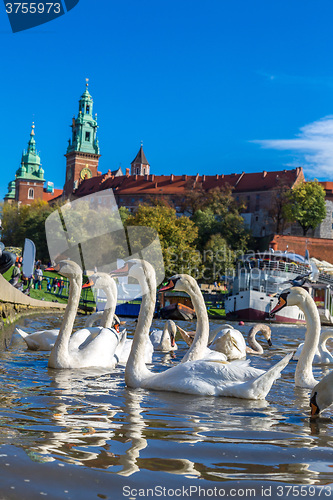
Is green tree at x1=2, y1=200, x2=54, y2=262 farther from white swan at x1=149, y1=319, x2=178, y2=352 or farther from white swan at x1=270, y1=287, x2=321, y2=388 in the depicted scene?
white swan at x1=270, y1=287, x2=321, y2=388

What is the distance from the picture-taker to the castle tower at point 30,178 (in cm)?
14650

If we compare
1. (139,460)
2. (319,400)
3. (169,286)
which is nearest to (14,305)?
(169,286)

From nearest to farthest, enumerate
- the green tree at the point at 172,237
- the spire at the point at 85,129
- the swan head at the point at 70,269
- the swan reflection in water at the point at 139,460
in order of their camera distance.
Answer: the swan reflection in water at the point at 139,460
the swan head at the point at 70,269
the green tree at the point at 172,237
the spire at the point at 85,129

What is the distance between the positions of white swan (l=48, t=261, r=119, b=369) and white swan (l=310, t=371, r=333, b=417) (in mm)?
3678

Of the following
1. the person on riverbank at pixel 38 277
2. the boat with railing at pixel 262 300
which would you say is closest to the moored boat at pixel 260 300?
the boat with railing at pixel 262 300

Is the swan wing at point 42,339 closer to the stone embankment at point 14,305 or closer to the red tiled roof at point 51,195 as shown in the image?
the stone embankment at point 14,305

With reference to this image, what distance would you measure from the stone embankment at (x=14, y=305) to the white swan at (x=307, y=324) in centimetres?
497

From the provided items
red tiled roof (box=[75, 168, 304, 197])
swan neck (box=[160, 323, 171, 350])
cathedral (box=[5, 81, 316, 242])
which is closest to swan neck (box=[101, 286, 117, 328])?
swan neck (box=[160, 323, 171, 350])

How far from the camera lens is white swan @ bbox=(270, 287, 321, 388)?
23.1ft

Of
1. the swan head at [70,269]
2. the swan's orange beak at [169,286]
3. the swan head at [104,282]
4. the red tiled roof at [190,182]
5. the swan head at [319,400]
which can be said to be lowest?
the swan head at [319,400]

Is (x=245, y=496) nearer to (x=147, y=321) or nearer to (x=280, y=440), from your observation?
(x=280, y=440)

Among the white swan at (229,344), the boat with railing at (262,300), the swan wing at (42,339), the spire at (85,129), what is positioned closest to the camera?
the swan wing at (42,339)

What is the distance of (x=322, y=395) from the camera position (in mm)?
4930

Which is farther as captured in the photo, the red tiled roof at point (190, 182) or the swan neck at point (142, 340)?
the red tiled roof at point (190, 182)
